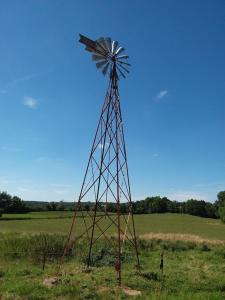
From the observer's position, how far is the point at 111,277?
53.5 feet

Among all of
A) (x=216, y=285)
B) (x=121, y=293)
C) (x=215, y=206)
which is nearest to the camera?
(x=121, y=293)

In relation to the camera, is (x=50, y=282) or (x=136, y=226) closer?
(x=50, y=282)

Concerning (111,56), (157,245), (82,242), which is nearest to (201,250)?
(157,245)

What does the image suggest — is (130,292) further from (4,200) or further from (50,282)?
(4,200)

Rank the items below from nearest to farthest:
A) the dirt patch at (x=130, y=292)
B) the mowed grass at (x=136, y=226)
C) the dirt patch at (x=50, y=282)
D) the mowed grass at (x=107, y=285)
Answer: the mowed grass at (x=107, y=285)
the dirt patch at (x=130, y=292)
the dirt patch at (x=50, y=282)
the mowed grass at (x=136, y=226)

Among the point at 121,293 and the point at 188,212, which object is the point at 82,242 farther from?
the point at 188,212

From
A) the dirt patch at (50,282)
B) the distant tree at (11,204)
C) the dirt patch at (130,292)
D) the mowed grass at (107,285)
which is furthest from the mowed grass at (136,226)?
the dirt patch at (130,292)

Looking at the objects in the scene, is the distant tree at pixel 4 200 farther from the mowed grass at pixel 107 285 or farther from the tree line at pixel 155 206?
the mowed grass at pixel 107 285

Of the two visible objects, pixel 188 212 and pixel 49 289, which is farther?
pixel 188 212

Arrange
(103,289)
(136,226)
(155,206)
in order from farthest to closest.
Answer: (155,206) < (136,226) < (103,289)

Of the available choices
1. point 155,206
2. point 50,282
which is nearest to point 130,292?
point 50,282

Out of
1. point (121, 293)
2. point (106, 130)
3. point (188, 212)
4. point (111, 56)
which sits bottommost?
point (121, 293)

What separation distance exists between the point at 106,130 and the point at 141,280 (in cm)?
609

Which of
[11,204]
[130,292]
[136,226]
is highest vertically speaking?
[11,204]
